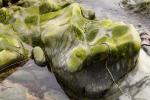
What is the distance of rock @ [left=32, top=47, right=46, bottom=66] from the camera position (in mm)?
11703

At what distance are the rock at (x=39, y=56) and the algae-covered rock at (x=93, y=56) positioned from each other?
45 cm

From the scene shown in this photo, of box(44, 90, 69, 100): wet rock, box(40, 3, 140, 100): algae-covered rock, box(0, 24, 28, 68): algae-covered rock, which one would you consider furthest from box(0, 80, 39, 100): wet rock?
box(40, 3, 140, 100): algae-covered rock

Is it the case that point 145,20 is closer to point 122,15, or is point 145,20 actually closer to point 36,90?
point 122,15

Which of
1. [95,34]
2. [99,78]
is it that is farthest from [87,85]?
[95,34]

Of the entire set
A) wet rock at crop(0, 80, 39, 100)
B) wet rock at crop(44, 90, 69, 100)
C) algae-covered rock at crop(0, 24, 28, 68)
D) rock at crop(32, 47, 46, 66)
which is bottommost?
wet rock at crop(44, 90, 69, 100)

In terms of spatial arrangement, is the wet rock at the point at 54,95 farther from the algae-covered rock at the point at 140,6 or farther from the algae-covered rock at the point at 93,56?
the algae-covered rock at the point at 140,6

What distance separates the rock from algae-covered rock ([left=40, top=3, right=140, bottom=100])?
453mm

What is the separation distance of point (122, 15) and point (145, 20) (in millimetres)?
1235

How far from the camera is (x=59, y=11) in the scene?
522 inches

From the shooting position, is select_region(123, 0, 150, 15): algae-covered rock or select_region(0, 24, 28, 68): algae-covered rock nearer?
select_region(0, 24, 28, 68): algae-covered rock

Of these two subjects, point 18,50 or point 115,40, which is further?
point 18,50

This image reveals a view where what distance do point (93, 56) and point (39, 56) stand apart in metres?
2.63

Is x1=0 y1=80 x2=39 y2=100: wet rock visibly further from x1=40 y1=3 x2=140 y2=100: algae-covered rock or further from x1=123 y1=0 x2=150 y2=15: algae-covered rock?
x1=123 y1=0 x2=150 y2=15: algae-covered rock

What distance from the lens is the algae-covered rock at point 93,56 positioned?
994 centimetres
